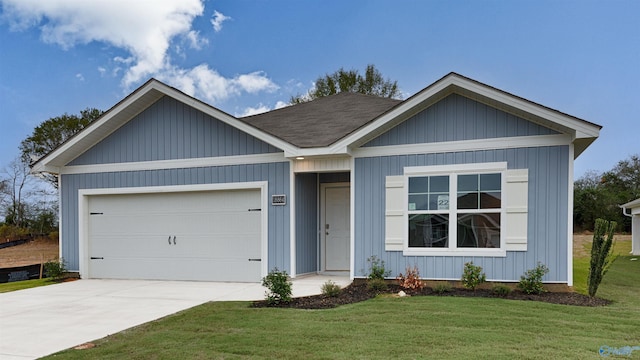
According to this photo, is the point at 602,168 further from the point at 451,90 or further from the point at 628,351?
the point at 628,351

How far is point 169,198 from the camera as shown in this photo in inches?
407

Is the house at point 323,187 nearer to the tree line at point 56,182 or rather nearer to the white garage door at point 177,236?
the white garage door at point 177,236

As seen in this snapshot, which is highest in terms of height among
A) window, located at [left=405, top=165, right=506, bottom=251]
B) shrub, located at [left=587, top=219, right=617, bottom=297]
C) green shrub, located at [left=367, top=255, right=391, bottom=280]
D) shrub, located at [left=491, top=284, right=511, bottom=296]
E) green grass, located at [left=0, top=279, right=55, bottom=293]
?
window, located at [left=405, top=165, right=506, bottom=251]

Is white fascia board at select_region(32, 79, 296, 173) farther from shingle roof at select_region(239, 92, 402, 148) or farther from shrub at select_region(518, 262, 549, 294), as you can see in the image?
shrub at select_region(518, 262, 549, 294)

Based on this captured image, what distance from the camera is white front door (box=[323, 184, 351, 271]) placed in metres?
10.1

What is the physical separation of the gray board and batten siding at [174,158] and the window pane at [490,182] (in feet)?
12.5

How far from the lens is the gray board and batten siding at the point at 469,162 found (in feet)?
24.9

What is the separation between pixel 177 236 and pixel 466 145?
6.54m

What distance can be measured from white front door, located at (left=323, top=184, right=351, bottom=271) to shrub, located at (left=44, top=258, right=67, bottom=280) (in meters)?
6.41

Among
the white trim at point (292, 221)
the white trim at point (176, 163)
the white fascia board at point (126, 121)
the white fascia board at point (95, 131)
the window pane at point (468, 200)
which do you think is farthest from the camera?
the white fascia board at point (95, 131)

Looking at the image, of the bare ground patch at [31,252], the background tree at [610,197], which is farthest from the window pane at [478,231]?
the background tree at [610,197]

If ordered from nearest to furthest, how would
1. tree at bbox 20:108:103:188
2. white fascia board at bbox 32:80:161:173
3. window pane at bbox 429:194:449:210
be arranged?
window pane at bbox 429:194:449:210 → white fascia board at bbox 32:80:161:173 → tree at bbox 20:108:103:188

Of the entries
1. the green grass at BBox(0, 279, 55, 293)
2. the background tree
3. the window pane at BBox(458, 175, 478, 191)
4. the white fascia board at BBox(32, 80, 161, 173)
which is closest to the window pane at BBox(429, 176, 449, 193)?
the window pane at BBox(458, 175, 478, 191)

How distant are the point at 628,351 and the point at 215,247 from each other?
7.66m
